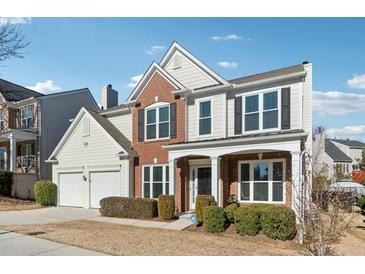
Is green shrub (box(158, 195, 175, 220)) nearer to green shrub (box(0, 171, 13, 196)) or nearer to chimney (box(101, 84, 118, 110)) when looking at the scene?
chimney (box(101, 84, 118, 110))

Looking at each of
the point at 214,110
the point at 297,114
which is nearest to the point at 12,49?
the point at 214,110

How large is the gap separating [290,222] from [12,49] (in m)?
23.0

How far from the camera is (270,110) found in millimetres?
14812

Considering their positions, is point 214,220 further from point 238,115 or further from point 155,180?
point 155,180

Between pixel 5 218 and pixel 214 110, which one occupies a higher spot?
pixel 214 110

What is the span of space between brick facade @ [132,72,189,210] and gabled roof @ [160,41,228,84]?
1101mm

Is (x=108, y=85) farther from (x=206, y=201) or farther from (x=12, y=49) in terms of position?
(x=206, y=201)

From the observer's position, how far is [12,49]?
2456 cm

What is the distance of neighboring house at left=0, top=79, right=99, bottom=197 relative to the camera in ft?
84.7

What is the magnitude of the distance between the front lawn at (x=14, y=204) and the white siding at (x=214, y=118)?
10965mm

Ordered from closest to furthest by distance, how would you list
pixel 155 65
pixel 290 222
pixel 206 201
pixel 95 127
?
pixel 290 222
pixel 206 201
pixel 155 65
pixel 95 127

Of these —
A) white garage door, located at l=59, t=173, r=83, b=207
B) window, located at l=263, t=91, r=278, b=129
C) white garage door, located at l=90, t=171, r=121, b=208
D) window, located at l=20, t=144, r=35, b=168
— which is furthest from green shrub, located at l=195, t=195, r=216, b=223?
window, located at l=20, t=144, r=35, b=168

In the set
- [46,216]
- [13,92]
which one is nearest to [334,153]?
[13,92]

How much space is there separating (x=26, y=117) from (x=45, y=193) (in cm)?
943
